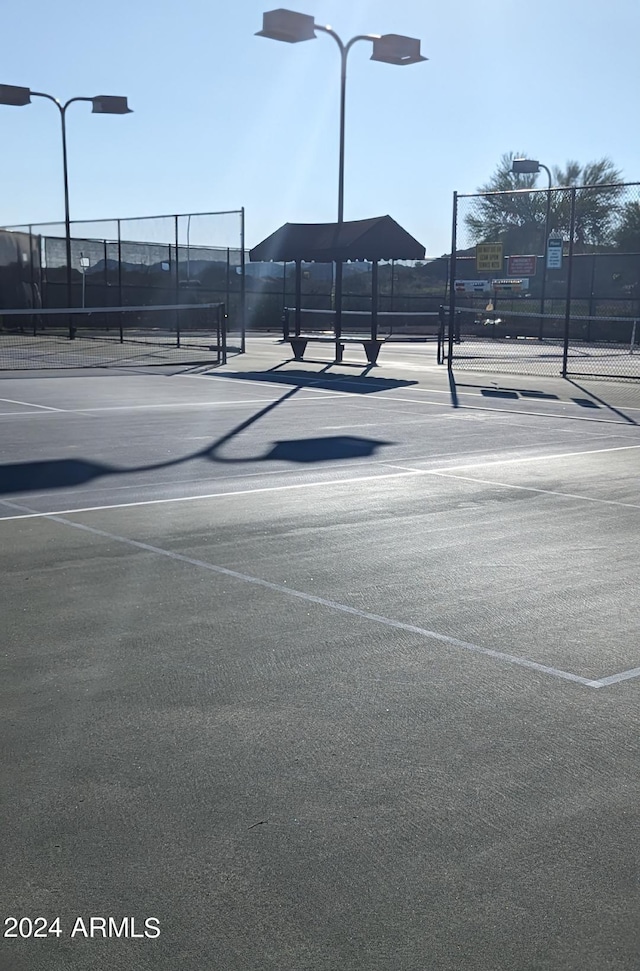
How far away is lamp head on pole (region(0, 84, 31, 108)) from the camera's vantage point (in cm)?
3406

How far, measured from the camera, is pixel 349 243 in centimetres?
2769

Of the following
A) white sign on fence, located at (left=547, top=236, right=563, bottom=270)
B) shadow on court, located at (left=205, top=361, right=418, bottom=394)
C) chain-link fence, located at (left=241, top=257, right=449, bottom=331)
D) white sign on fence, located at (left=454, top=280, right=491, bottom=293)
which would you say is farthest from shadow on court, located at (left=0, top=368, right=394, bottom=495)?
chain-link fence, located at (left=241, top=257, right=449, bottom=331)

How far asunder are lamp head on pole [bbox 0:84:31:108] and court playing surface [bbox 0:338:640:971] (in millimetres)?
26596

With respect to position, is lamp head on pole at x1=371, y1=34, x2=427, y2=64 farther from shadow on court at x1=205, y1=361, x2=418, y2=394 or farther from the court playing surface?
the court playing surface

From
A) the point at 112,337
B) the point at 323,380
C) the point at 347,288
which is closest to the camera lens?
the point at 323,380

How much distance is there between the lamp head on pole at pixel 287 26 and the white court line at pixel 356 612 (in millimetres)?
18905

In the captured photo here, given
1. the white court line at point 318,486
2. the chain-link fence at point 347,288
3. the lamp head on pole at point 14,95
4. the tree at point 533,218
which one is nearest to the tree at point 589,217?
the tree at point 533,218

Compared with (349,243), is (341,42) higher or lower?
higher

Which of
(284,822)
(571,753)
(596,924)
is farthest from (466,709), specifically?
(596,924)

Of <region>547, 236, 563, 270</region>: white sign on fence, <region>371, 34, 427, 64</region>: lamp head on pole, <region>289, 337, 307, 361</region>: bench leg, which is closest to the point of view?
<region>371, 34, 427, 64</region>: lamp head on pole

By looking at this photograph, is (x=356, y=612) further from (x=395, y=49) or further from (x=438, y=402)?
(x=395, y=49)

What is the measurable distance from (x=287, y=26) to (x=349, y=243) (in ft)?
17.1

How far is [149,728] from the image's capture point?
4633 millimetres

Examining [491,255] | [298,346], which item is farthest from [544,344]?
[491,255]
